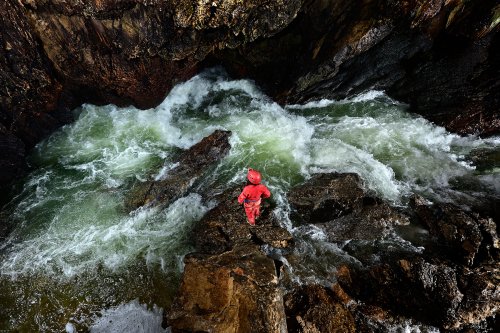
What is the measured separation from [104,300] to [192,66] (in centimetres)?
705

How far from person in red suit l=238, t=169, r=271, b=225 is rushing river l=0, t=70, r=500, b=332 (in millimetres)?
1065

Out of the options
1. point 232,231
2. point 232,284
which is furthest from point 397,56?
point 232,284

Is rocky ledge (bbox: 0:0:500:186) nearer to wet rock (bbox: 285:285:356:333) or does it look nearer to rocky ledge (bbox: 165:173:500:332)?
rocky ledge (bbox: 165:173:500:332)

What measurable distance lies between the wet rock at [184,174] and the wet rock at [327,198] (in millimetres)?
2665

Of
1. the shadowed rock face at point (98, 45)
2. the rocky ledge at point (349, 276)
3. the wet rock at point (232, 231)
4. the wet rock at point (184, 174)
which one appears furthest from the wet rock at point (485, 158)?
the wet rock at point (184, 174)

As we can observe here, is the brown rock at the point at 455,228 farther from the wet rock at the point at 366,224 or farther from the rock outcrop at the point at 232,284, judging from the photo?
the rock outcrop at the point at 232,284

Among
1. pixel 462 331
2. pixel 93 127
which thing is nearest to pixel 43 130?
pixel 93 127

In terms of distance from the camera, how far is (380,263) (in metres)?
6.18

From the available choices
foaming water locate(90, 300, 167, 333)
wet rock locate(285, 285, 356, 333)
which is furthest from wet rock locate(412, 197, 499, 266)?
foaming water locate(90, 300, 167, 333)

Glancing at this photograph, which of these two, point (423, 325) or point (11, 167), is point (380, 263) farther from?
point (11, 167)

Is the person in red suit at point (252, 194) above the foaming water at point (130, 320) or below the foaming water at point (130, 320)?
above

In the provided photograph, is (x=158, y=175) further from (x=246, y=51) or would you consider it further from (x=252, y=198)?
(x=246, y=51)

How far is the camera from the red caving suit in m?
6.37

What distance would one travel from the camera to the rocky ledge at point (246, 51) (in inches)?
294
